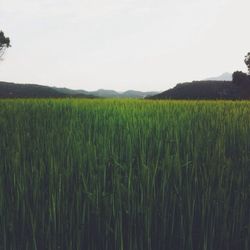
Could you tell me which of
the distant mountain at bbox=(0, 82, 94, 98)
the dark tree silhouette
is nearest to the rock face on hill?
the dark tree silhouette

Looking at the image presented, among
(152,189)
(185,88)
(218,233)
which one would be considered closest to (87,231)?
(152,189)

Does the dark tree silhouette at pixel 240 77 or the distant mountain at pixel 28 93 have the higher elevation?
the dark tree silhouette at pixel 240 77

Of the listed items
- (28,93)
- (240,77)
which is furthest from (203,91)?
(28,93)

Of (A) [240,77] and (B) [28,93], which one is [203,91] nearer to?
(A) [240,77]

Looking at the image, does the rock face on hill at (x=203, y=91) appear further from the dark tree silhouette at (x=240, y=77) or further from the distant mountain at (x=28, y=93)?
the distant mountain at (x=28, y=93)

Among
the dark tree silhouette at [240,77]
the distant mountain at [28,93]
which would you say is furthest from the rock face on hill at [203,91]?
the distant mountain at [28,93]

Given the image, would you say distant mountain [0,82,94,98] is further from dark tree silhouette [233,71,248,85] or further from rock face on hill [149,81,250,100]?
dark tree silhouette [233,71,248,85]

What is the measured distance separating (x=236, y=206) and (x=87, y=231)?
50 centimetres

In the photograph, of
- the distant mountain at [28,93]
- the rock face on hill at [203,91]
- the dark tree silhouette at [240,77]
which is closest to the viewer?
the dark tree silhouette at [240,77]

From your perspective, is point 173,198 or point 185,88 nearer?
point 173,198

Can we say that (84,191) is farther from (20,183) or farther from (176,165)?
(176,165)

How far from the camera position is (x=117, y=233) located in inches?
43.0

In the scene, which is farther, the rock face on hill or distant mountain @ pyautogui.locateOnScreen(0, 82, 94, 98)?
distant mountain @ pyautogui.locateOnScreen(0, 82, 94, 98)

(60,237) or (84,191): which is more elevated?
(84,191)
